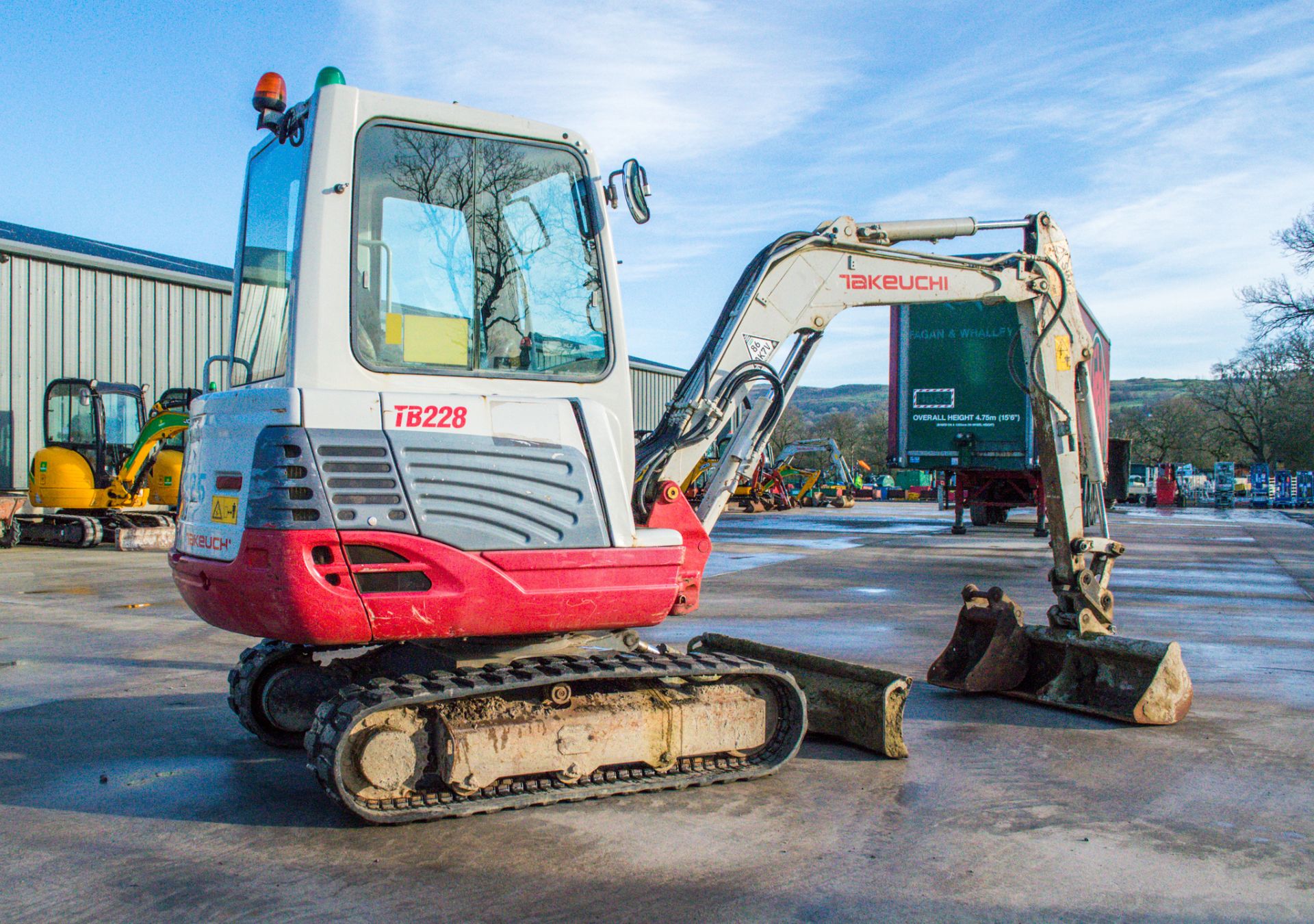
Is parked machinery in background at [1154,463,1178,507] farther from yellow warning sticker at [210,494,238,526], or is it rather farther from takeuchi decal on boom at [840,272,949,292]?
yellow warning sticker at [210,494,238,526]

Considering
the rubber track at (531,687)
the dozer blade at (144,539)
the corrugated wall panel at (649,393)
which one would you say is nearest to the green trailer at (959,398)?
the dozer blade at (144,539)

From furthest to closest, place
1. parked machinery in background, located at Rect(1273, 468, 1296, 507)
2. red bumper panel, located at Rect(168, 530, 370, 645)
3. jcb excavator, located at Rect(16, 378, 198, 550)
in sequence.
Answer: parked machinery in background, located at Rect(1273, 468, 1296, 507), jcb excavator, located at Rect(16, 378, 198, 550), red bumper panel, located at Rect(168, 530, 370, 645)

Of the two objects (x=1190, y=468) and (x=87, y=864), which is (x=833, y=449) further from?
(x=1190, y=468)

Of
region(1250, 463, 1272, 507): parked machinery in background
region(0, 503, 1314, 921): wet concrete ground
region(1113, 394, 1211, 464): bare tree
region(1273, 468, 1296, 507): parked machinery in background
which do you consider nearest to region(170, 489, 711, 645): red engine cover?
region(0, 503, 1314, 921): wet concrete ground

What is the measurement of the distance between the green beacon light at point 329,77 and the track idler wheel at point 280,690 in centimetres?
272

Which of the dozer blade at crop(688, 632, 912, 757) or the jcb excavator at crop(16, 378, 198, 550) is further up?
the jcb excavator at crop(16, 378, 198, 550)

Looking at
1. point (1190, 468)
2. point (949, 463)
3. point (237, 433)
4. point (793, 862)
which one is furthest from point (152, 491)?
point (1190, 468)

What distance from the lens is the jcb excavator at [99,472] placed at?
17859mm

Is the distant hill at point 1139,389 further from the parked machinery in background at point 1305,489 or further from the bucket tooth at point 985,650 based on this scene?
the bucket tooth at point 985,650

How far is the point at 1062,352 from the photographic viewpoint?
7.38 m

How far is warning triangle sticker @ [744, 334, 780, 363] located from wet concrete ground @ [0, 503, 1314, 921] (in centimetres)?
213

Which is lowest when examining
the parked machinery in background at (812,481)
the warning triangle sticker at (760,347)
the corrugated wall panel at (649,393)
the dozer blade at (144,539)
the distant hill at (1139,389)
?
the dozer blade at (144,539)

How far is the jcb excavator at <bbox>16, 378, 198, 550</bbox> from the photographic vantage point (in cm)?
1786

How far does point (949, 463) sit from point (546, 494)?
17.2 m
